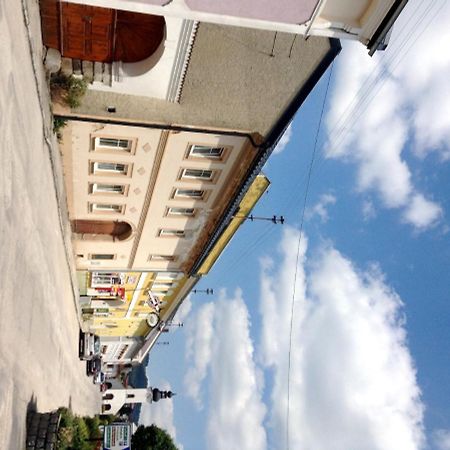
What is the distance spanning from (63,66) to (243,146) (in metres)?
8.97

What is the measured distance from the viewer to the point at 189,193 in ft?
89.4

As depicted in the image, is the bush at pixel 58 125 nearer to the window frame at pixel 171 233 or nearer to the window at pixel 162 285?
the window frame at pixel 171 233

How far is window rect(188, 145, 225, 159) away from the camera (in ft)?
76.9

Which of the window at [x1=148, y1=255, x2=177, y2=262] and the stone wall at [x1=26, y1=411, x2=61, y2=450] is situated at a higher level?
the window at [x1=148, y1=255, x2=177, y2=262]

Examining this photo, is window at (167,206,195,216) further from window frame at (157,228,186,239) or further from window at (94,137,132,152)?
window at (94,137,132,152)

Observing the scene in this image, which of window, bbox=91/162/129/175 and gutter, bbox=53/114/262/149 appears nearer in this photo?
gutter, bbox=53/114/262/149

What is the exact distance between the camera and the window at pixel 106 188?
25109 millimetres

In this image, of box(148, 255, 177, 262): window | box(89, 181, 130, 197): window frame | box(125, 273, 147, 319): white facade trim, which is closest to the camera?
box(89, 181, 130, 197): window frame

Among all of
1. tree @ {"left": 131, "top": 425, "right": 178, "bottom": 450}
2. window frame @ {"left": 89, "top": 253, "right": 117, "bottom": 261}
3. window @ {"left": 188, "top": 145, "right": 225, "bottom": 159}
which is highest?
window @ {"left": 188, "top": 145, "right": 225, "bottom": 159}

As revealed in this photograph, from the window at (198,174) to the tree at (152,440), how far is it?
19.7 m

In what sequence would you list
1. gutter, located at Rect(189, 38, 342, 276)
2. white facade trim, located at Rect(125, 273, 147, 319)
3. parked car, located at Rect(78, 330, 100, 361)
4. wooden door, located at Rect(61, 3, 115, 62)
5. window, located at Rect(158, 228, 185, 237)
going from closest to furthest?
wooden door, located at Rect(61, 3, 115, 62) < gutter, located at Rect(189, 38, 342, 276) < parked car, located at Rect(78, 330, 100, 361) < window, located at Rect(158, 228, 185, 237) < white facade trim, located at Rect(125, 273, 147, 319)

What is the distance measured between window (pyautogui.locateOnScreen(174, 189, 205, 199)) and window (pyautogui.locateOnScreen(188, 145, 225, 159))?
3281 millimetres

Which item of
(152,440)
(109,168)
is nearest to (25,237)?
(109,168)

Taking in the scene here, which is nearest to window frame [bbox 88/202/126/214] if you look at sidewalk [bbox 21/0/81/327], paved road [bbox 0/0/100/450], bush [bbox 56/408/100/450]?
sidewalk [bbox 21/0/81/327]
